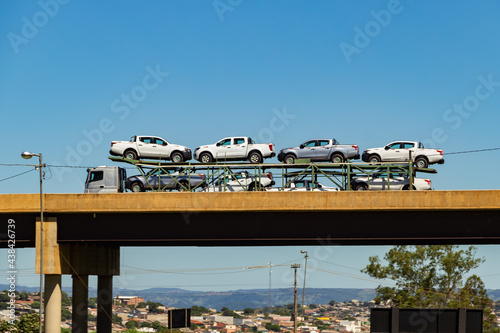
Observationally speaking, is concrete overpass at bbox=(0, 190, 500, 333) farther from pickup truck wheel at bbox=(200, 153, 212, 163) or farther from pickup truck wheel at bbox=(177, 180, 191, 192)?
pickup truck wheel at bbox=(200, 153, 212, 163)

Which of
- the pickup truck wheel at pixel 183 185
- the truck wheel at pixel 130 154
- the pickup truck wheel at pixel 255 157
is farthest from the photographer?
the truck wheel at pixel 130 154

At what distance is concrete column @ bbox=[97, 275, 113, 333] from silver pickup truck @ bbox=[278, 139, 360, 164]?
13.0 meters

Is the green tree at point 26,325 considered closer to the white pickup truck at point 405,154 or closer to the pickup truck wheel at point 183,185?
the pickup truck wheel at point 183,185

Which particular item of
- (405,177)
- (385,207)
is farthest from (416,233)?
(405,177)

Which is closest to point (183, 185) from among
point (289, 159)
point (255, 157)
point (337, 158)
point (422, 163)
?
point (255, 157)

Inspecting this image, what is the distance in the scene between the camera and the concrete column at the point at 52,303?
30169mm

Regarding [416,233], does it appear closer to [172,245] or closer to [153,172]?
[172,245]

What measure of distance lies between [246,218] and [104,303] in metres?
14.1

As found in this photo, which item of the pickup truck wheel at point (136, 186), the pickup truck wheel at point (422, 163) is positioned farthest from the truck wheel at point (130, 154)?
the pickup truck wheel at point (422, 163)

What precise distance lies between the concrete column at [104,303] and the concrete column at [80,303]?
3.29 metres

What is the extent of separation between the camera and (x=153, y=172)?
39.1 metres

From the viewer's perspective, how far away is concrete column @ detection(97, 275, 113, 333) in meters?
39.2

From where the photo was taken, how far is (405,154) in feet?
134

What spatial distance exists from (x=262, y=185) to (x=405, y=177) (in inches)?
323
